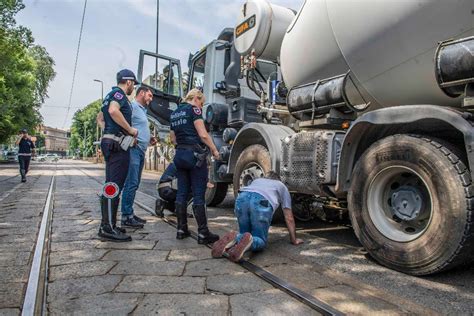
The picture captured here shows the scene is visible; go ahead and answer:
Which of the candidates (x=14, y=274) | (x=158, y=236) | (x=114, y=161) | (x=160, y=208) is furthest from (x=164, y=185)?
(x=14, y=274)

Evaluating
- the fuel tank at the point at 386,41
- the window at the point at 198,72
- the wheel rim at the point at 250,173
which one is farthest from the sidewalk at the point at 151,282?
the window at the point at 198,72

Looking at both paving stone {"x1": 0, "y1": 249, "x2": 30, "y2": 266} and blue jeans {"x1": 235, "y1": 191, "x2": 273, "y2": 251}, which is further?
blue jeans {"x1": 235, "y1": 191, "x2": 273, "y2": 251}

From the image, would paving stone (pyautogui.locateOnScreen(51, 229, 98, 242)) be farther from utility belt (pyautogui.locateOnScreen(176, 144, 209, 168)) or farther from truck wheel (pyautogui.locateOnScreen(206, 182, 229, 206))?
truck wheel (pyautogui.locateOnScreen(206, 182, 229, 206))

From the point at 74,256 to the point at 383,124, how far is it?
9.19 ft

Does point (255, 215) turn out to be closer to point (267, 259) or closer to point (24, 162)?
point (267, 259)

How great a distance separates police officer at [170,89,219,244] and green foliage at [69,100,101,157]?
74.2m

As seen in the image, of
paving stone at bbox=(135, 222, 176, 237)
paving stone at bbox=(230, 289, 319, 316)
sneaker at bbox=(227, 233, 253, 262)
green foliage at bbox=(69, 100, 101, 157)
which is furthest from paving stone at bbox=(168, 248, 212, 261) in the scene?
green foliage at bbox=(69, 100, 101, 157)

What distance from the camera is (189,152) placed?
12.9ft

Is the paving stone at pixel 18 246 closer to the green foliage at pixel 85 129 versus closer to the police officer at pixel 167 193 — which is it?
the police officer at pixel 167 193

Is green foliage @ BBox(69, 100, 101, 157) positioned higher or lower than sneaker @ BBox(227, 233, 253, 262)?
higher

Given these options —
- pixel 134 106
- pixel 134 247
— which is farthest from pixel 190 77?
pixel 134 247

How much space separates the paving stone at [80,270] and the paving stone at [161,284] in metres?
0.30

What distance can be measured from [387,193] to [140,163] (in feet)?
10.0

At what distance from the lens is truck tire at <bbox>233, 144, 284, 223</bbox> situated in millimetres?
4695
